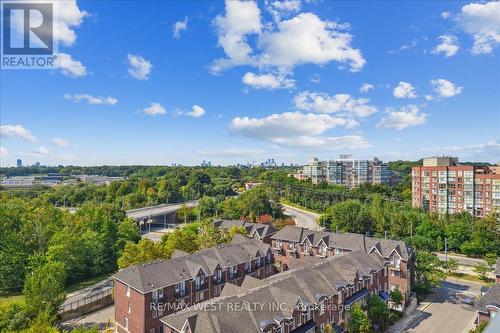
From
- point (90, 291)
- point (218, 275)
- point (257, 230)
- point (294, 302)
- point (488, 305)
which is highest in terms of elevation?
point (257, 230)

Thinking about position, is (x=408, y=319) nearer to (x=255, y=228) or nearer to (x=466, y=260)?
(x=255, y=228)

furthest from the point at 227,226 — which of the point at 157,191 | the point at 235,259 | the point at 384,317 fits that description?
the point at 157,191

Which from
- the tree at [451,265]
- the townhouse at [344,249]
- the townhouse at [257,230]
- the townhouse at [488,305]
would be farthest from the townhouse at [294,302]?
the townhouse at [257,230]

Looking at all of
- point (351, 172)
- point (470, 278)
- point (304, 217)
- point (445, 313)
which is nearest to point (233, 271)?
point (445, 313)

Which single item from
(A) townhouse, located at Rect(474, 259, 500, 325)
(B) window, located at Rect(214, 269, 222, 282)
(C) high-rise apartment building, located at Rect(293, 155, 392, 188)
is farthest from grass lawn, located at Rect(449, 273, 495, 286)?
(C) high-rise apartment building, located at Rect(293, 155, 392, 188)

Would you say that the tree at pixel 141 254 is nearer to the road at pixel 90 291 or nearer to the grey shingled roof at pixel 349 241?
the road at pixel 90 291

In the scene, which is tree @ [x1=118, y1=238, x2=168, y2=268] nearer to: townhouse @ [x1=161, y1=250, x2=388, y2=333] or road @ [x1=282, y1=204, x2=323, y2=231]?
townhouse @ [x1=161, y1=250, x2=388, y2=333]

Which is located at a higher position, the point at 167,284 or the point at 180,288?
the point at 167,284
